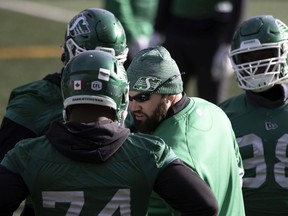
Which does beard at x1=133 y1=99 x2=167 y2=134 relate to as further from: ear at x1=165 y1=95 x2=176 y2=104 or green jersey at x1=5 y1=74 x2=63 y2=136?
green jersey at x1=5 y1=74 x2=63 y2=136

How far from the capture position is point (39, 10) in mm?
18203

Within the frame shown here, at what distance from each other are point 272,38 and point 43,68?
9115 millimetres

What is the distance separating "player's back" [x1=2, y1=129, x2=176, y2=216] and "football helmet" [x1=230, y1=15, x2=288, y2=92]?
1.62 m

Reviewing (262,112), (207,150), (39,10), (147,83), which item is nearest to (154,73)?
(147,83)

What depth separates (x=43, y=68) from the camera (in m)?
14.1

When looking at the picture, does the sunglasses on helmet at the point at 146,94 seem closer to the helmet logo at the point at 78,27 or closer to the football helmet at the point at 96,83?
the football helmet at the point at 96,83

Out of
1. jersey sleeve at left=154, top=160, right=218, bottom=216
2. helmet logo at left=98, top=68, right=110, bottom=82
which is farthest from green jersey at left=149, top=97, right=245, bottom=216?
helmet logo at left=98, top=68, right=110, bottom=82

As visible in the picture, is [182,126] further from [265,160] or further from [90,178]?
[265,160]

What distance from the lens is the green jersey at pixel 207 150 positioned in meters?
4.21

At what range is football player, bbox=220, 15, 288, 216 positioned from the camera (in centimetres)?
511

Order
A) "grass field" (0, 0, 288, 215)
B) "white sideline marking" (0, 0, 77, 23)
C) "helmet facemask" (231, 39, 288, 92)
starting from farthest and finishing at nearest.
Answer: "white sideline marking" (0, 0, 77, 23) < "grass field" (0, 0, 288, 215) < "helmet facemask" (231, 39, 288, 92)

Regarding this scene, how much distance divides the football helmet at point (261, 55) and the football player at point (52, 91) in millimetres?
751

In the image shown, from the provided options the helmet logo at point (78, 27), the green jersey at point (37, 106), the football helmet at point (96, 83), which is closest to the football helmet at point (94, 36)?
the helmet logo at point (78, 27)

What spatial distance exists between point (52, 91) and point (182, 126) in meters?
1.01
